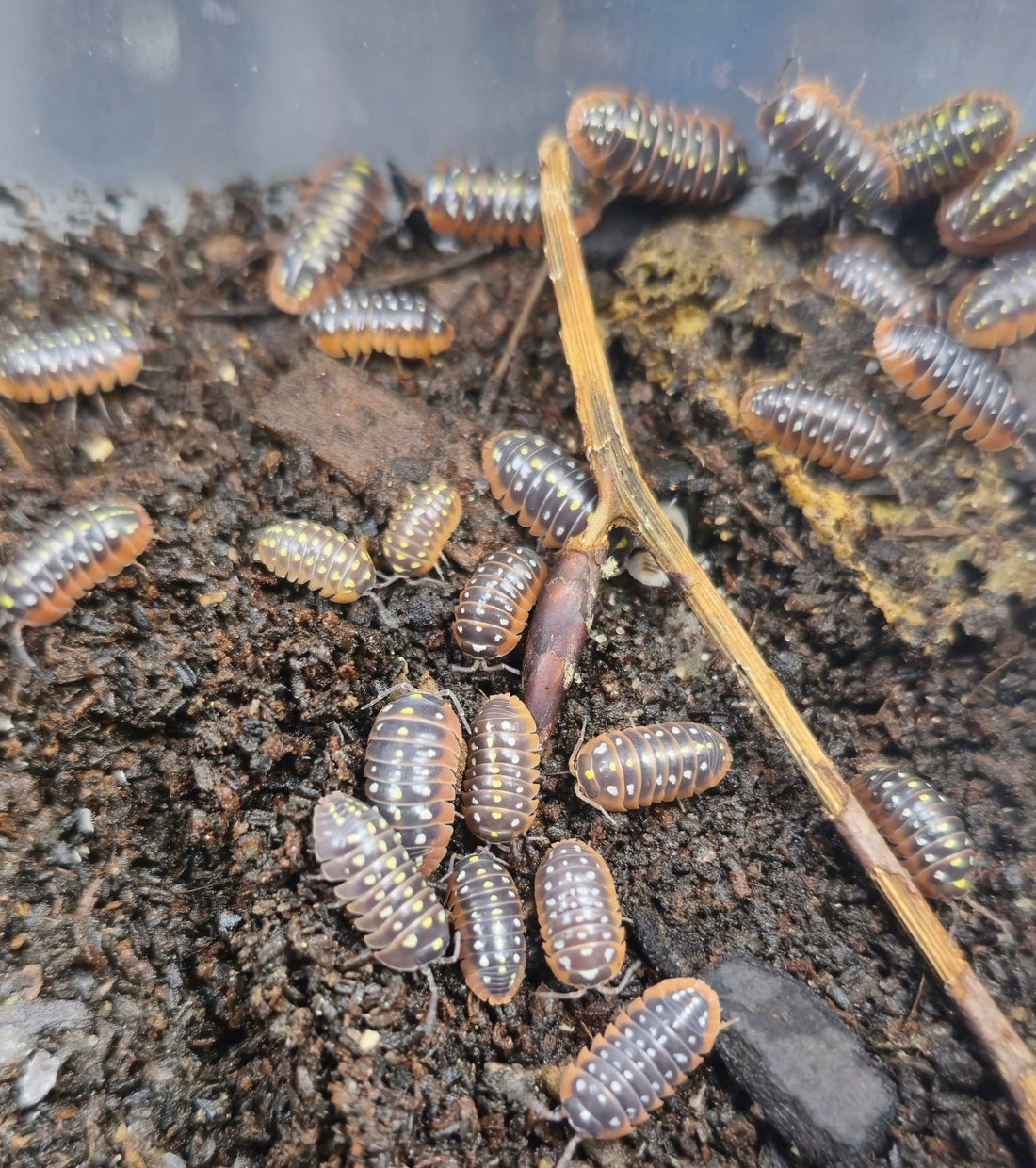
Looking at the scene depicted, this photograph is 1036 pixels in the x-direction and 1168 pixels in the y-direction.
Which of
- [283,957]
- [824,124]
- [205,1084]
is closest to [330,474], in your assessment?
[283,957]

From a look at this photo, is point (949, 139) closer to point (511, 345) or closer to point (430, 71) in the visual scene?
point (511, 345)

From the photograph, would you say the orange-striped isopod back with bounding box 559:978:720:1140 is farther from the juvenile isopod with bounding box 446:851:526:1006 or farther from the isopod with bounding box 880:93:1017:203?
the isopod with bounding box 880:93:1017:203

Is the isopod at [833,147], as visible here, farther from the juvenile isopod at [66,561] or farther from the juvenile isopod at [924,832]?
the juvenile isopod at [66,561]

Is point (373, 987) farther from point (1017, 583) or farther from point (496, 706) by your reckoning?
point (1017, 583)

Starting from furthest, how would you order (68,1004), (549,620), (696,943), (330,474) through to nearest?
1. (330,474)
2. (549,620)
3. (696,943)
4. (68,1004)

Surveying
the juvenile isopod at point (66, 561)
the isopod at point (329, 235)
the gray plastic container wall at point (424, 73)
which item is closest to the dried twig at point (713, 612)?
the gray plastic container wall at point (424, 73)

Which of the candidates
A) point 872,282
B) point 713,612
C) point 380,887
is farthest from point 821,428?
point 380,887
